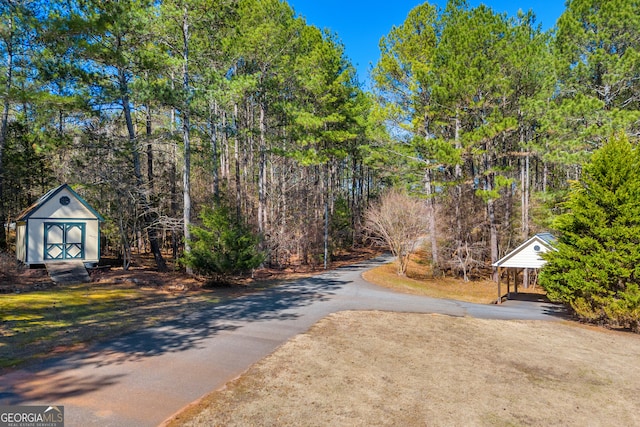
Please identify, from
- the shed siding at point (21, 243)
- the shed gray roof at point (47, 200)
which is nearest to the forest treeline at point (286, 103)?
the shed gray roof at point (47, 200)

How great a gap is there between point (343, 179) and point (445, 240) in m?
21.5

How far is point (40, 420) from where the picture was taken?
14.2ft

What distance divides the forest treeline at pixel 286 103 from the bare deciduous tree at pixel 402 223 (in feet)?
3.00

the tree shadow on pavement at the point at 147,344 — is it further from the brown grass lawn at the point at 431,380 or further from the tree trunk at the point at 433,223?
the tree trunk at the point at 433,223

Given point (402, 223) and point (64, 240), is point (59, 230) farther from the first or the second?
point (402, 223)

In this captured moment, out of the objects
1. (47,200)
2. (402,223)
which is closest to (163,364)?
(47,200)

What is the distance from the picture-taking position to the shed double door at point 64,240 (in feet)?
56.0

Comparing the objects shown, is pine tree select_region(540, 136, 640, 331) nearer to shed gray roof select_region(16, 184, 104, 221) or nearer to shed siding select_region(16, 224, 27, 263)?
shed gray roof select_region(16, 184, 104, 221)

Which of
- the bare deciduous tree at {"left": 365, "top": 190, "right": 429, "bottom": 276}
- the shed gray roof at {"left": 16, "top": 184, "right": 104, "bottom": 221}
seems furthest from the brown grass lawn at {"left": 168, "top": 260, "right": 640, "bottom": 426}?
the shed gray roof at {"left": 16, "top": 184, "right": 104, "bottom": 221}

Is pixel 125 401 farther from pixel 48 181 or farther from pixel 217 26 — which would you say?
pixel 48 181

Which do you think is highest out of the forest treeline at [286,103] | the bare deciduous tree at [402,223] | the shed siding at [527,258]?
the forest treeline at [286,103]

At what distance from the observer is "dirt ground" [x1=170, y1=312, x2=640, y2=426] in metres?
4.90

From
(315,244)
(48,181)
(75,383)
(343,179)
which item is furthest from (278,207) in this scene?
(343,179)

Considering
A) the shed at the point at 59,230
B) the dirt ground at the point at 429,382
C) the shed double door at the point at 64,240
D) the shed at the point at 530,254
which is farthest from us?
the shed double door at the point at 64,240
